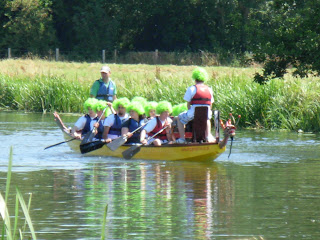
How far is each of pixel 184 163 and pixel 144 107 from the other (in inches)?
68.3

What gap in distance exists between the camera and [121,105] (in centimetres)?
1505

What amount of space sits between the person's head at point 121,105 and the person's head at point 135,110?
123mm

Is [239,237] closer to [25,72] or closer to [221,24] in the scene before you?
[25,72]

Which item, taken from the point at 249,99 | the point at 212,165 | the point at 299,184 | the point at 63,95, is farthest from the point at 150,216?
the point at 63,95

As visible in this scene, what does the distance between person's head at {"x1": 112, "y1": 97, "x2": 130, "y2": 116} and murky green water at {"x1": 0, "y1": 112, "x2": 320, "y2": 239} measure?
0.92 metres

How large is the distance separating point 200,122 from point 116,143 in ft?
5.53

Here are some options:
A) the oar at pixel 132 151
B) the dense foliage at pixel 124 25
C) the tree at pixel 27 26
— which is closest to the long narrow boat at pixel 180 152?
the oar at pixel 132 151

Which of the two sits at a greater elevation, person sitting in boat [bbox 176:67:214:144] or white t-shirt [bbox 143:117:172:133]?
person sitting in boat [bbox 176:67:214:144]

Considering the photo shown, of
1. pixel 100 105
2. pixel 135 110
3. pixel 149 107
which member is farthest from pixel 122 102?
pixel 100 105

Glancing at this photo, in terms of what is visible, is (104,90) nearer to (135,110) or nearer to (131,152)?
(135,110)

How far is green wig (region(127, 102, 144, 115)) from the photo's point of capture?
14.8m

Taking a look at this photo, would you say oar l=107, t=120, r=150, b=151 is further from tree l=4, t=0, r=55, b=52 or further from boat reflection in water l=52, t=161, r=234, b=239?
tree l=4, t=0, r=55, b=52

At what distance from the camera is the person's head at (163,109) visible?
1410cm

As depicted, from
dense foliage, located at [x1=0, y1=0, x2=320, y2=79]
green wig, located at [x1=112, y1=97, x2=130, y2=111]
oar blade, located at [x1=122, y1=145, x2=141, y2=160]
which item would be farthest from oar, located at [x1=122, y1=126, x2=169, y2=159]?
dense foliage, located at [x1=0, y1=0, x2=320, y2=79]
